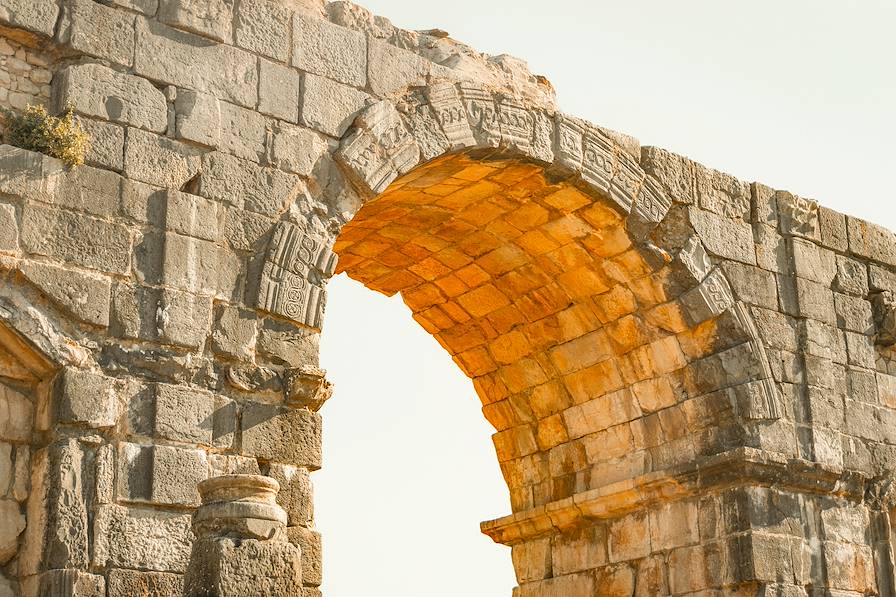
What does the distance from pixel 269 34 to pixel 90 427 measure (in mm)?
2680

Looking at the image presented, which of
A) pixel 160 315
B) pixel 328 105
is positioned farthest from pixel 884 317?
pixel 160 315

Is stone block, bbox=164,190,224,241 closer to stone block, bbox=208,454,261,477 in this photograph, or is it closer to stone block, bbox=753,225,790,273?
stone block, bbox=208,454,261,477

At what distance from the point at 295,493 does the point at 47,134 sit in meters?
2.25

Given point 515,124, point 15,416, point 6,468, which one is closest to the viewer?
point 6,468

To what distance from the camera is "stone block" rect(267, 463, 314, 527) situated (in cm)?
724

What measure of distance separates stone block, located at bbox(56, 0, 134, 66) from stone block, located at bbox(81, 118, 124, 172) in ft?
1.30

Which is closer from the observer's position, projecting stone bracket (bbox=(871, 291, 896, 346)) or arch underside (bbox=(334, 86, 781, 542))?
arch underside (bbox=(334, 86, 781, 542))

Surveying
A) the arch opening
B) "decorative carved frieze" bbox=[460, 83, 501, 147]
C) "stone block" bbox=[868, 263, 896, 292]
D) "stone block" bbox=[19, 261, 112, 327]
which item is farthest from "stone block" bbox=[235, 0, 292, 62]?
"stone block" bbox=[868, 263, 896, 292]

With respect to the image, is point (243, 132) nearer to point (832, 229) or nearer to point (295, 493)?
point (295, 493)

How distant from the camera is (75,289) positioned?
6.89 meters

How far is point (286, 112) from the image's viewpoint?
802 cm

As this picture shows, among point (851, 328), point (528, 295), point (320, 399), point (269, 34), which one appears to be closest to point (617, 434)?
point (528, 295)

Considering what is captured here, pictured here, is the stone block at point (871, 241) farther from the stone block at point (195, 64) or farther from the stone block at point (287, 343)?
the stone block at point (195, 64)

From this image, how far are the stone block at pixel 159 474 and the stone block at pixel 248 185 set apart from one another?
1483 mm
